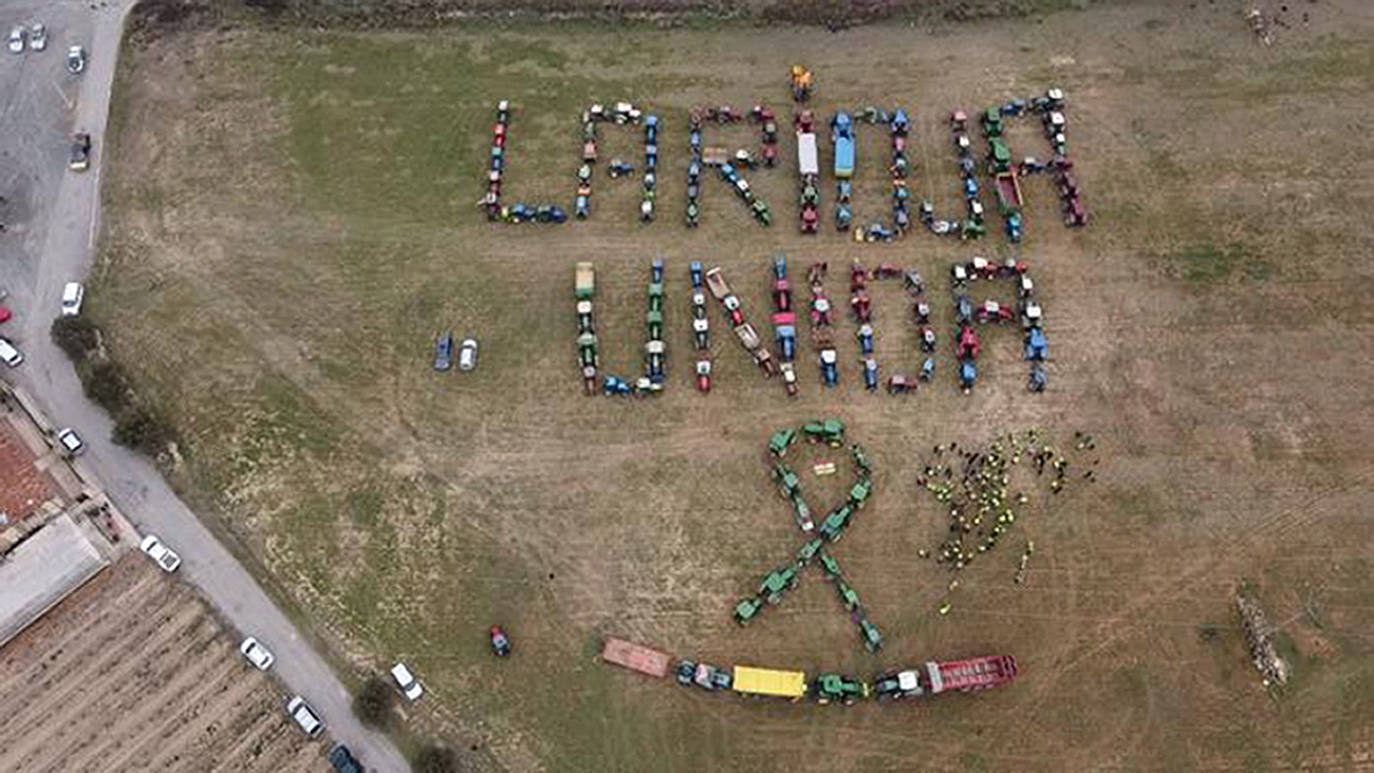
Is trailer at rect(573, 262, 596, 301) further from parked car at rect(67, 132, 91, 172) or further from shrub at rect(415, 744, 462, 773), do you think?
parked car at rect(67, 132, 91, 172)

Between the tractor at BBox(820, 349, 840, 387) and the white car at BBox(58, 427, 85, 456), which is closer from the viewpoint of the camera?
the white car at BBox(58, 427, 85, 456)

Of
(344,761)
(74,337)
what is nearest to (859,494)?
(344,761)

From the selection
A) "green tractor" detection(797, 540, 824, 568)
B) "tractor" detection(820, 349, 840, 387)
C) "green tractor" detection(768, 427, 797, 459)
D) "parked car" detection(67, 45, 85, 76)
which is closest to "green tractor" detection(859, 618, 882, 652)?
"green tractor" detection(797, 540, 824, 568)

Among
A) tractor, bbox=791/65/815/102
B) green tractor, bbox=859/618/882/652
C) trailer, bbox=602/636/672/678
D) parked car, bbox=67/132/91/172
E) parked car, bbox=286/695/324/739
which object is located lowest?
parked car, bbox=286/695/324/739

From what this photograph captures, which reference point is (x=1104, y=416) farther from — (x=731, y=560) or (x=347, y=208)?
(x=347, y=208)

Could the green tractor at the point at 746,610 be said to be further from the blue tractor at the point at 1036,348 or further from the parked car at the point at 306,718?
the blue tractor at the point at 1036,348

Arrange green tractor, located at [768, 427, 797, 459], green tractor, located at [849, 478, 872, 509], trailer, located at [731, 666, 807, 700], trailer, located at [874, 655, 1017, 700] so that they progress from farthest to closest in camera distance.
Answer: green tractor, located at [768, 427, 797, 459]
green tractor, located at [849, 478, 872, 509]
trailer, located at [731, 666, 807, 700]
trailer, located at [874, 655, 1017, 700]

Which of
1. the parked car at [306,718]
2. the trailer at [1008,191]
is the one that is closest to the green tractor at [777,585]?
the parked car at [306,718]
